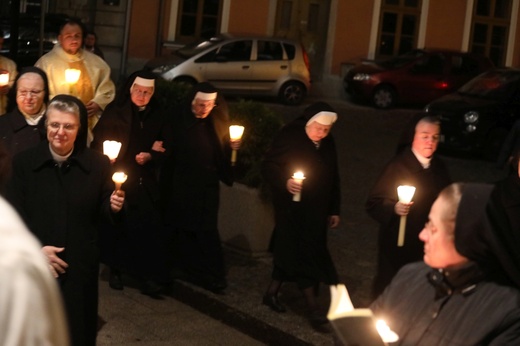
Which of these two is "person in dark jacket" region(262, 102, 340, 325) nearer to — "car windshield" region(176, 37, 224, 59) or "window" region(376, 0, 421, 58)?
"car windshield" region(176, 37, 224, 59)

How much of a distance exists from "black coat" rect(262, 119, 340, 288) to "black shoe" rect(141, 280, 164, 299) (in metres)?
1.37

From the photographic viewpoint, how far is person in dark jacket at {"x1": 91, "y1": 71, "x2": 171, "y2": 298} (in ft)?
32.6

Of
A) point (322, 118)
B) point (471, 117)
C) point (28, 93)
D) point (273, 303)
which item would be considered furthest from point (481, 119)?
point (28, 93)

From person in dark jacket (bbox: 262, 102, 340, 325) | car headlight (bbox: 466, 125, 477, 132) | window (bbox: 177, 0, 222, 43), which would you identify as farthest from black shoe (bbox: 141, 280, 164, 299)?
window (bbox: 177, 0, 222, 43)

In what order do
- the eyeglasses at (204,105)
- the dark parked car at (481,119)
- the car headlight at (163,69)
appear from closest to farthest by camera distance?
the eyeglasses at (204,105) → the dark parked car at (481,119) → the car headlight at (163,69)

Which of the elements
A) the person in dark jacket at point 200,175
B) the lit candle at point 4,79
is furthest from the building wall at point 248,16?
the lit candle at point 4,79

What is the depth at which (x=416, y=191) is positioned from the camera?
7.94m

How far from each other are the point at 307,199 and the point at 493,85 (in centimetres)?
1311

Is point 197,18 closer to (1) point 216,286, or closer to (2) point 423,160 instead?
(1) point 216,286

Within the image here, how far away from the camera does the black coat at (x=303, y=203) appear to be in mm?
9297

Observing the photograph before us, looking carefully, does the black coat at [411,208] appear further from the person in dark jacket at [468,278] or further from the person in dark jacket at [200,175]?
the person in dark jacket at [468,278]

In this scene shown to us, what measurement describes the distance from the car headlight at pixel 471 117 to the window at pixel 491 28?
12083mm

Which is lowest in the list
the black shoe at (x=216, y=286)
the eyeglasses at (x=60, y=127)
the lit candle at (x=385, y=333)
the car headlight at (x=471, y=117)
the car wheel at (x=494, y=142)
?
the black shoe at (x=216, y=286)

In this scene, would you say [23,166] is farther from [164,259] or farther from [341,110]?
[341,110]
